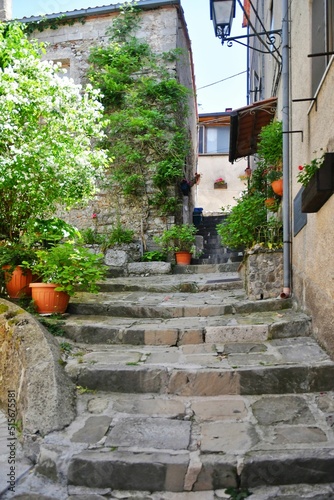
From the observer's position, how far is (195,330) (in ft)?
13.1

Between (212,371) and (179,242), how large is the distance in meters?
5.51

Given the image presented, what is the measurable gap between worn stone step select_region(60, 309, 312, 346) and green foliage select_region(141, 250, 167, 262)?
4.03 metres

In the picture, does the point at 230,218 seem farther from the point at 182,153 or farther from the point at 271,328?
the point at 182,153

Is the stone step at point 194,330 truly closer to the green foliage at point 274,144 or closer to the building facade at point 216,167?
the green foliage at point 274,144

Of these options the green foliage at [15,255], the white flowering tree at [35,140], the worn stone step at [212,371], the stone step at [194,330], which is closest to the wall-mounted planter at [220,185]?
the white flowering tree at [35,140]

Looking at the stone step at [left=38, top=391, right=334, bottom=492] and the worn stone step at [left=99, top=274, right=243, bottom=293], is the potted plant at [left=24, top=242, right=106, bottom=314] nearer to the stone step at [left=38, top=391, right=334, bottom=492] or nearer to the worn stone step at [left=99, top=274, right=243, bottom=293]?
the worn stone step at [left=99, top=274, right=243, bottom=293]

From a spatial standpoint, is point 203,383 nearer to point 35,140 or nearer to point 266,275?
point 266,275

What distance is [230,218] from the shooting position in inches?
231

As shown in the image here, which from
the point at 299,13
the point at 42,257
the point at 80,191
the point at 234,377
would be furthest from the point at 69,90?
the point at 234,377

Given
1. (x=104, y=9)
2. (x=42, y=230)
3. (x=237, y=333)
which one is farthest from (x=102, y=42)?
(x=237, y=333)

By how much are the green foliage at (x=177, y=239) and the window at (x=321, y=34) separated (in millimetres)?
4830

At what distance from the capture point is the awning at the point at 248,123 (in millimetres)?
6973

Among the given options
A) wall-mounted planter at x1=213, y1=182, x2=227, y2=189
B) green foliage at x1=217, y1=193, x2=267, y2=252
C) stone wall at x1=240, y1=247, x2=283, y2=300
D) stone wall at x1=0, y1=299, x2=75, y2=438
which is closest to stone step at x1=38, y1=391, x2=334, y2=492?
stone wall at x1=0, y1=299, x2=75, y2=438

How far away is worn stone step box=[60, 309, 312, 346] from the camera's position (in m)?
3.90
